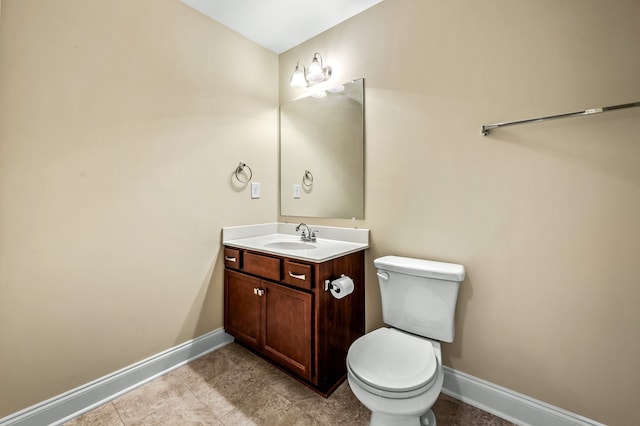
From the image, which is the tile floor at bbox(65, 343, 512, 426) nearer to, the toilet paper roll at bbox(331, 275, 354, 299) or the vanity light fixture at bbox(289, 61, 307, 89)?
the toilet paper roll at bbox(331, 275, 354, 299)

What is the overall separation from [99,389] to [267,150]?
1.93 m

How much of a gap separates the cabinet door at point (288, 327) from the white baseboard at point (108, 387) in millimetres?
558

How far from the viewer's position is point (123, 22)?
62.4 inches

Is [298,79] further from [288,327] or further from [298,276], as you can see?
[288,327]

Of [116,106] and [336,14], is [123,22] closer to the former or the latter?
[116,106]

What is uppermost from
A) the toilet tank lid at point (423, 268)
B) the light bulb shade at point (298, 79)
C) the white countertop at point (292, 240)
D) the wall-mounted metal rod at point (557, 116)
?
the light bulb shade at point (298, 79)

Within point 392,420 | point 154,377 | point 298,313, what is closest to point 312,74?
point 298,313

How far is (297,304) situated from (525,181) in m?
1.37

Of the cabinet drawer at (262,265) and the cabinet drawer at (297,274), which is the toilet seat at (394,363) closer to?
the cabinet drawer at (297,274)

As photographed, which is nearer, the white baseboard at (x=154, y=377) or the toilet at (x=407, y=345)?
the toilet at (x=407, y=345)

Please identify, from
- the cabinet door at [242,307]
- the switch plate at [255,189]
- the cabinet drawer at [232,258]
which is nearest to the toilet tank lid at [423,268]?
the cabinet door at [242,307]

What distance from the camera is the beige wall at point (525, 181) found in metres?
1.17

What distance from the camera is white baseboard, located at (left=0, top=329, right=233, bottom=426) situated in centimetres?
133

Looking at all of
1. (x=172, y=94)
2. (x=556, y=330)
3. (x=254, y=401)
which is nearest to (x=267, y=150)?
(x=172, y=94)
